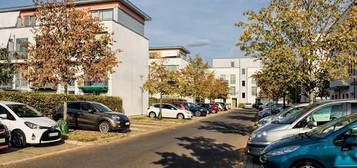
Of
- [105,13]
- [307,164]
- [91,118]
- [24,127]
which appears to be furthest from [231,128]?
[105,13]

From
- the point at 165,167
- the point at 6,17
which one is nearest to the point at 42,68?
the point at 165,167

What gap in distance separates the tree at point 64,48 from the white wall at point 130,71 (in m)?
17.7

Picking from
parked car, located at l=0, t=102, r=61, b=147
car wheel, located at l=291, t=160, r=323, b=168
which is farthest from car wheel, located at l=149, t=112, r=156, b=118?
car wheel, located at l=291, t=160, r=323, b=168

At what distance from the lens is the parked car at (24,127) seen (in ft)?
45.0

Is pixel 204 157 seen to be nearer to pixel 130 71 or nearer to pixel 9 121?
pixel 9 121

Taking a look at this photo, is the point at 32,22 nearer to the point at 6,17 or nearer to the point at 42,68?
the point at 6,17

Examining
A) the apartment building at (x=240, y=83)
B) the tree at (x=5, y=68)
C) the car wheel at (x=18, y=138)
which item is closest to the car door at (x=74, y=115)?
the car wheel at (x=18, y=138)

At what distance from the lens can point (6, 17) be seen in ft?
158

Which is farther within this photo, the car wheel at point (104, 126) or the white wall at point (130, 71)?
the white wall at point (130, 71)

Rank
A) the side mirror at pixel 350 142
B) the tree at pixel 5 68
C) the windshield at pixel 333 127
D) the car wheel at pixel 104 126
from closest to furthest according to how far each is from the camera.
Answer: the side mirror at pixel 350 142 < the windshield at pixel 333 127 < the car wheel at pixel 104 126 < the tree at pixel 5 68

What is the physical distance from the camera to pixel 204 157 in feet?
40.1

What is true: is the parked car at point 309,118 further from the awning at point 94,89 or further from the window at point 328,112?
the awning at point 94,89

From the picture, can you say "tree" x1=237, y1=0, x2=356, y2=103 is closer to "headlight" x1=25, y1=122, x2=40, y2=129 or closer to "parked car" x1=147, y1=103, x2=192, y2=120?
"headlight" x1=25, y1=122, x2=40, y2=129

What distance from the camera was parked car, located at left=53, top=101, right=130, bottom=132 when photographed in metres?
19.9
